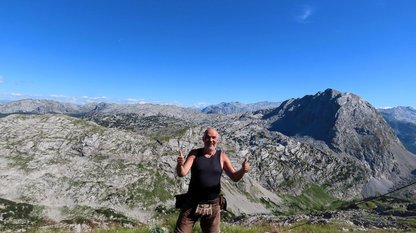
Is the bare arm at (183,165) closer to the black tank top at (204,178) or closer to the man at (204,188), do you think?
the man at (204,188)

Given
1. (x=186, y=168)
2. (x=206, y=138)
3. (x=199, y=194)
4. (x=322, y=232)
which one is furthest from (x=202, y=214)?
(x=322, y=232)

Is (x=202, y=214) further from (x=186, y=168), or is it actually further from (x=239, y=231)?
(x=239, y=231)

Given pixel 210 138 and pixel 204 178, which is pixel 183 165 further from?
pixel 210 138

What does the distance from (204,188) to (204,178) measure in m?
0.33

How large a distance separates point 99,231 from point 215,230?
6.00m

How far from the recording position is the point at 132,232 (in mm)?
15172

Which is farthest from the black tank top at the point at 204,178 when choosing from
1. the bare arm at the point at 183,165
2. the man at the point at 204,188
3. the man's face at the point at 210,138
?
the man's face at the point at 210,138

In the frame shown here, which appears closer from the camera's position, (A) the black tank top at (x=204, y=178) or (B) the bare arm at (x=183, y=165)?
(B) the bare arm at (x=183, y=165)

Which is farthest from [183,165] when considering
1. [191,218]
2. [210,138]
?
[191,218]

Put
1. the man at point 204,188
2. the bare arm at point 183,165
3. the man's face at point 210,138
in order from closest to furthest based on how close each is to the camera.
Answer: the bare arm at point 183,165 < the man at point 204,188 < the man's face at point 210,138

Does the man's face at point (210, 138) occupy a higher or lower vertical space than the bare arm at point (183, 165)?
higher

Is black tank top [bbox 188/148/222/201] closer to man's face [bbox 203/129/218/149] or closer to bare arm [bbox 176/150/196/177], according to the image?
bare arm [bbox 176/150/196/177]

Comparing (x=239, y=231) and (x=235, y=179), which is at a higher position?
(x=235, y=179)

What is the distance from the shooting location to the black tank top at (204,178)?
12.1 metres
